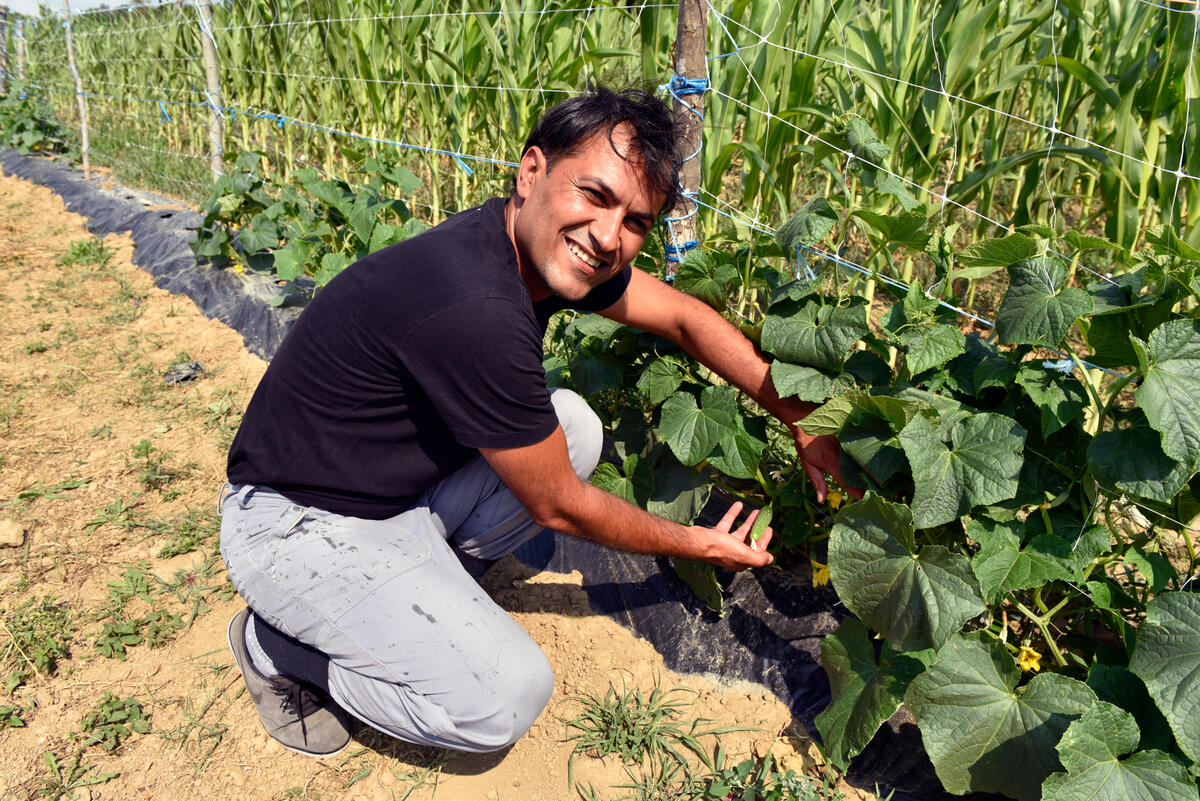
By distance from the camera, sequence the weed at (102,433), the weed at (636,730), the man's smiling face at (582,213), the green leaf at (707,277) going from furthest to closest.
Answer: the weed at (102,433)
the green leaf at (707,277)
the weed at (636,730)
the man's smiling face at (582,213)

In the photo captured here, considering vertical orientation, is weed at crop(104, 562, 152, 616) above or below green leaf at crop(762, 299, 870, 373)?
below

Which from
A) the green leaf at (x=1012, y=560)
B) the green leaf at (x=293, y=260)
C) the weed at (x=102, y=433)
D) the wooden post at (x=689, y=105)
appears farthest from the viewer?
the green leaf at (x=293, y=260)

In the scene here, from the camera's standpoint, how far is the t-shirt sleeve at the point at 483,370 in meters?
1.67

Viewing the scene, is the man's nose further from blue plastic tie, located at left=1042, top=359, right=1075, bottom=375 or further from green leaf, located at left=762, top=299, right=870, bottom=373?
blue plastic tie, located at left=1042, top=359, right=1075, bottom=375

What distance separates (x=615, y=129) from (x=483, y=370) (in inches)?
23.0

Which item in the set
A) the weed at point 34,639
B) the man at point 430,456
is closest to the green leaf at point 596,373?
the man at point 430,456

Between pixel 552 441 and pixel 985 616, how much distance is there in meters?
1.02

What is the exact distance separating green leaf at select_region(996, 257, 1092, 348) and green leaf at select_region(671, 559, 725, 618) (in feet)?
2.98

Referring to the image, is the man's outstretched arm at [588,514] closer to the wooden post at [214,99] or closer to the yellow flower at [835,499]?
the yellow flower at [835,499]

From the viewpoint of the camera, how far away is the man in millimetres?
1726

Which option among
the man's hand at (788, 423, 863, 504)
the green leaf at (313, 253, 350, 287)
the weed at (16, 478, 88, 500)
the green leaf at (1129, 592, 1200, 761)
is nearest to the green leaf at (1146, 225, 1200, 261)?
the green leaf at (1129, 592, 1200, 761)

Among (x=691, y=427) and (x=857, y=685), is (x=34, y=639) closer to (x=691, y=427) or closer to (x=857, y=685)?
(x=691, y=427)

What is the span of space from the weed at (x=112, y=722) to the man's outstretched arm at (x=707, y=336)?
1553 mm

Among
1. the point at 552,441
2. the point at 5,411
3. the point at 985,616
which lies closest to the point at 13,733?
the point at 552,441
